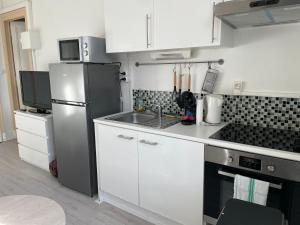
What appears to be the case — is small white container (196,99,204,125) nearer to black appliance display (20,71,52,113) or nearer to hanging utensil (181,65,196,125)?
hanging utensil (181,65,196,125)

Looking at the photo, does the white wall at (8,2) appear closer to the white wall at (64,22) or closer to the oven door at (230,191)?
the white wall at (64,22)

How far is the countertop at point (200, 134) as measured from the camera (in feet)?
4.51

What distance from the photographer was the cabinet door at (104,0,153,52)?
2.04m

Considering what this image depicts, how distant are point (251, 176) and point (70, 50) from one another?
2037 millimetres

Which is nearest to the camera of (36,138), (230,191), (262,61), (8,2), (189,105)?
(230,191)

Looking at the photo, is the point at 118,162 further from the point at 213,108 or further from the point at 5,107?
the point at 5,107

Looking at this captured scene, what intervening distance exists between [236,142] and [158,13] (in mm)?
1212

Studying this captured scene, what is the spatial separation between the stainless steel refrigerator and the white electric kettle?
3.50 feet

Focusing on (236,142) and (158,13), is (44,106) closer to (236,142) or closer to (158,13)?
(158,13)

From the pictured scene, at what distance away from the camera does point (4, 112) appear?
14.4 ft

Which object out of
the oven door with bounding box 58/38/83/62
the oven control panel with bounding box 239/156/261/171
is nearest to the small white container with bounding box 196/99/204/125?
the oven control panel with bounding box 239/156/261/171

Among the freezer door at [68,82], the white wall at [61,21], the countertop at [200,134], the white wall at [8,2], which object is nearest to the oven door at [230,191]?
Result: the countertop at [200,134]

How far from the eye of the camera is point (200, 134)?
5.71 feet

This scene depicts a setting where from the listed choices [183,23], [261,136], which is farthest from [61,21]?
[261,136]
